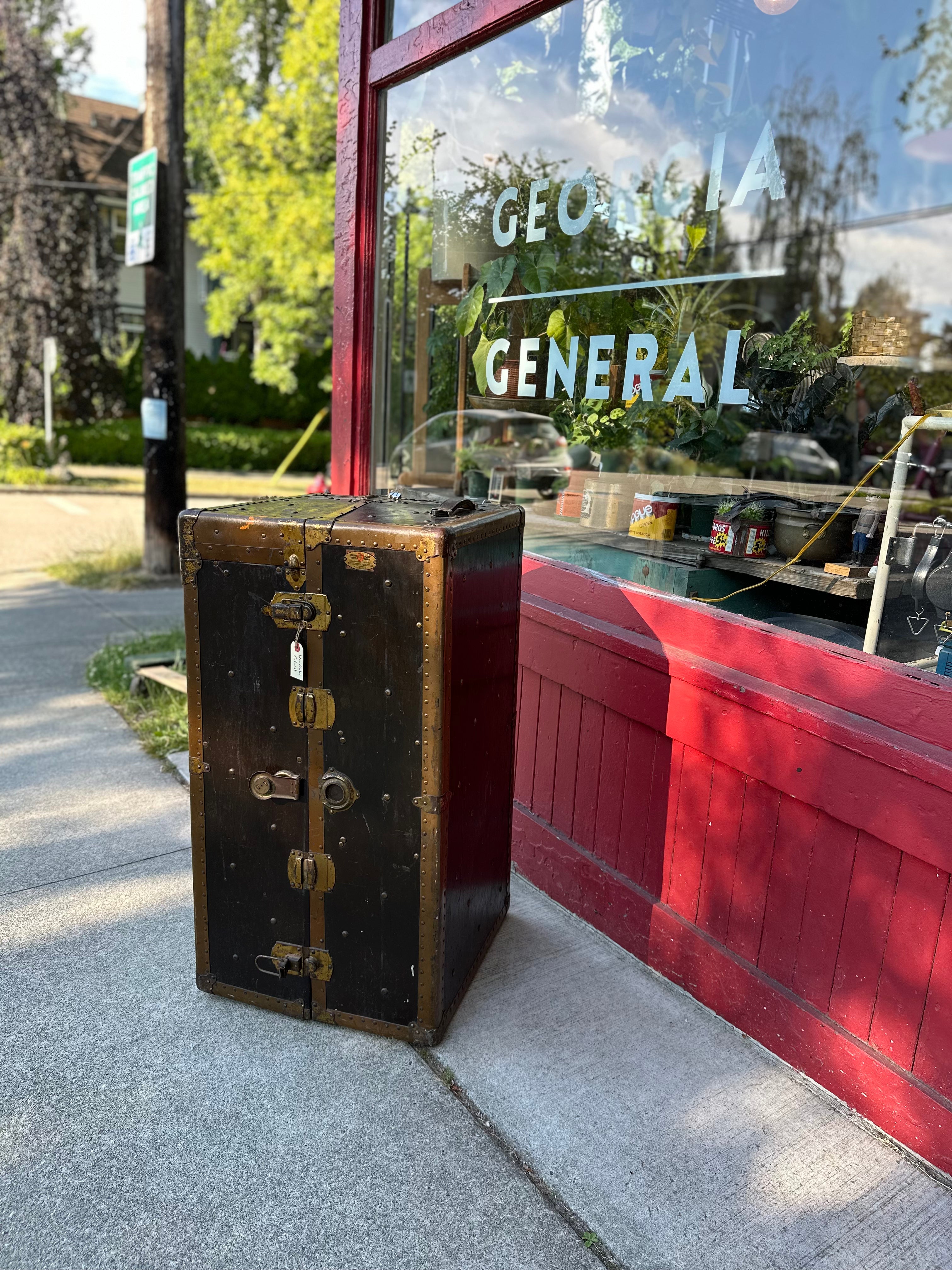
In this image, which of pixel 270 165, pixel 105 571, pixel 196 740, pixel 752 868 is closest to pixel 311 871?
pixel 196 740

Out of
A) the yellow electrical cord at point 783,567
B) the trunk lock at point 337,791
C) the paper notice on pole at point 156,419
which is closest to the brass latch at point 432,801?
the trunk lock at point 337,791

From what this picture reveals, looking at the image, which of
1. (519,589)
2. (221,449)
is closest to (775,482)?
(519,589)

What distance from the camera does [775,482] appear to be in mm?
3416

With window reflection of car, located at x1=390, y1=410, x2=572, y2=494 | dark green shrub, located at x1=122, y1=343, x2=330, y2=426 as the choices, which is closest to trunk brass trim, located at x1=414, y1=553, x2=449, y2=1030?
window reflection of car, located at x1=390, y1=410, x2=572, y2=494

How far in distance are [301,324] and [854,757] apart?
55.2ft

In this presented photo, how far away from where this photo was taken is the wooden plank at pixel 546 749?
335cm

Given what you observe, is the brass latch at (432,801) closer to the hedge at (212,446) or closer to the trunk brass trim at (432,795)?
the trunk brass trim at (432,795)

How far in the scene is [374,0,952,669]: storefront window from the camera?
113 inches

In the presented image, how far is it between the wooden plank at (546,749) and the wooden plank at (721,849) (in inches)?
29.3

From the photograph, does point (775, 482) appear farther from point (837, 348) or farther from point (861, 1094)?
point (861, 1094)

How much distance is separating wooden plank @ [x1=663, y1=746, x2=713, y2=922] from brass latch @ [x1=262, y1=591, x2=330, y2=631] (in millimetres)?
1192

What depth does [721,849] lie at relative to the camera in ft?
8.88

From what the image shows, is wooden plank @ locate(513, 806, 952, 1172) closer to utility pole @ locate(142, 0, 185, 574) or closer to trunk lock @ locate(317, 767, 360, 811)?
trunk lock @ locate(317, 767, 360, 811)

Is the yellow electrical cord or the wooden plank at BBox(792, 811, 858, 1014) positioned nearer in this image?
the wooden plank at BBox(792, 811, 858, 1014)
